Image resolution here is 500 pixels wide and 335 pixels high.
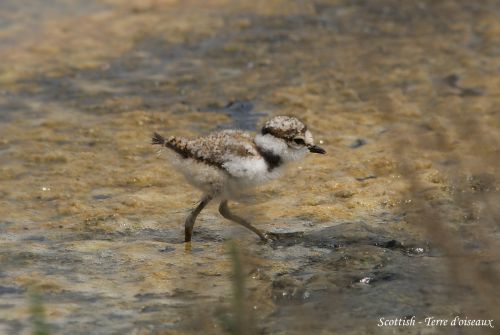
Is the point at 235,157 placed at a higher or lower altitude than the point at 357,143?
higher

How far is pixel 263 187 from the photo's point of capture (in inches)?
307

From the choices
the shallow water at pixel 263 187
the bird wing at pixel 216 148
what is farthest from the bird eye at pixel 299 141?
the shallow water at pixel 263 187

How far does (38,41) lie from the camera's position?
11.4 meters

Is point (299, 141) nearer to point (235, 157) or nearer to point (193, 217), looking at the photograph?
point (235, 157)

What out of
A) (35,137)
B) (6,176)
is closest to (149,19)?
(35,137)

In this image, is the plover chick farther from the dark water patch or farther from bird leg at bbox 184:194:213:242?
the dark water patch

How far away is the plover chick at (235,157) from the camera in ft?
21.1

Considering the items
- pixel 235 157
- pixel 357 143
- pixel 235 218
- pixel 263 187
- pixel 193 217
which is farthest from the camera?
pixel 357 143

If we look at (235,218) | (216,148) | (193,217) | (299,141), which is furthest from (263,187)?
(216,148)

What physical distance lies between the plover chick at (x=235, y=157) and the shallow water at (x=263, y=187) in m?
0.42

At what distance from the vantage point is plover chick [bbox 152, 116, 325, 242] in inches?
253

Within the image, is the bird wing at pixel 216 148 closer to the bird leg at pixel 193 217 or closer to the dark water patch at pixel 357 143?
the bird leg at pixel 193 217

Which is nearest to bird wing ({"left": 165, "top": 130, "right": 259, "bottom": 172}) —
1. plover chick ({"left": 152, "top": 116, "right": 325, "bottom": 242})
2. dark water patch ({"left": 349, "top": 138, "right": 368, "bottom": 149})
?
plover chick ({"left": 152, "top": 116, "right": 325, "bottom": 242})

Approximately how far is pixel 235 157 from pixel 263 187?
4.64 feet
